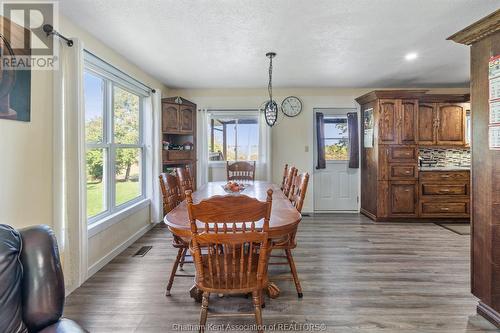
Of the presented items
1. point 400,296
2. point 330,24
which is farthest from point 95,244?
point 330,24

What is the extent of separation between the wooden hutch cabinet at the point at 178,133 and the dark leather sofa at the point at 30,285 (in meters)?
3.70

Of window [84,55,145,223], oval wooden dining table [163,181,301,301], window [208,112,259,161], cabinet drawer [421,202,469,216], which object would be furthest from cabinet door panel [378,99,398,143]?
window [84,55,145,223]

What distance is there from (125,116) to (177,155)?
124cm

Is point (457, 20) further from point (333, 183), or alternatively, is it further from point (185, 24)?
point (333, 183)

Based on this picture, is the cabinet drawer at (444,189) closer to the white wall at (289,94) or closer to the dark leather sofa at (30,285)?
the white wall at (289,94)

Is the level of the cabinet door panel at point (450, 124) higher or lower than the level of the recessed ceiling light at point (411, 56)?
lower

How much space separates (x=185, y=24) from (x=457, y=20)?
2441 mm

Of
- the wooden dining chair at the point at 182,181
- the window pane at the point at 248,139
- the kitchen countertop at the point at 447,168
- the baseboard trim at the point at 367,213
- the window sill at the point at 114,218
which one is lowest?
the baseboard trim at the point at 367,213

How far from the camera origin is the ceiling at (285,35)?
2410 millimetres

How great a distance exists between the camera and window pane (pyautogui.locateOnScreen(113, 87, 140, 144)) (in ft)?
12.3

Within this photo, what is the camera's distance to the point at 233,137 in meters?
5.77

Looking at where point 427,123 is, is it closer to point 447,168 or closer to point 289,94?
point 447,168

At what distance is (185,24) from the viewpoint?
272 centimetres

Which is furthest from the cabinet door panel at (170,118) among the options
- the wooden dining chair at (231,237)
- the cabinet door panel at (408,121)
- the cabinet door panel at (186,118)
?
the cabinet door panel at (408,121)
